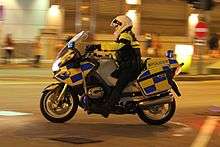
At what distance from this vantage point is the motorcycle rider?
11.1m

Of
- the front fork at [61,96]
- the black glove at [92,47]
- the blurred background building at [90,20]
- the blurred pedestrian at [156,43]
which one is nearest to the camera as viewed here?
the black glove at [92,47]

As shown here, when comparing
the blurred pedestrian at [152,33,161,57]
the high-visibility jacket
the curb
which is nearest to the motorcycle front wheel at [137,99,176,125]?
the high-visibility jacket

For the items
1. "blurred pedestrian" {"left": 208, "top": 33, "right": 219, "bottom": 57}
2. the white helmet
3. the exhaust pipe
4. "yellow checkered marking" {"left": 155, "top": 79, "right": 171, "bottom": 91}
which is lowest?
"blurred pedestrian" {"left": 208, "top": 33, "right": 219, "bottom": 57}

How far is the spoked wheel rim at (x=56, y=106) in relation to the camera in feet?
37.2

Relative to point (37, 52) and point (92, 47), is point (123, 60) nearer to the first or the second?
point (92, 47)

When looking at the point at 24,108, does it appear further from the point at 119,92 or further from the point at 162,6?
the point at 162,6

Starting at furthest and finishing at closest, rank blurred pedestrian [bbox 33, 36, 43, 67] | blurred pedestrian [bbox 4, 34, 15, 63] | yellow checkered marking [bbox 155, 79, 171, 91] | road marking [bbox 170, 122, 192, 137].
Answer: blurred pedestrian [bbox 4, 34, 15, 63], blurred pedestrian [bbox 33, 36, 43, 67], yellow checkered marking [bbox 155, 79, 171, 91], road marking [bbox 170, 122, 192, 137]

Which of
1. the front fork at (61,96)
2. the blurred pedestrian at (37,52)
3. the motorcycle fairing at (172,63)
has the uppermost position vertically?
the motorcycle fairing at (172,63)

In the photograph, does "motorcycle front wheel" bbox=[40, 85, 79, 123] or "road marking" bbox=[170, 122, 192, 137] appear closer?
"road marking" bbox=[170, 122, 192, 137]

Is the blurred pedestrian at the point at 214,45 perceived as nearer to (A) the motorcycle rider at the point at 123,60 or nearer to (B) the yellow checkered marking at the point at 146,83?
(B) the yellow checkered marking at the point at 146,83

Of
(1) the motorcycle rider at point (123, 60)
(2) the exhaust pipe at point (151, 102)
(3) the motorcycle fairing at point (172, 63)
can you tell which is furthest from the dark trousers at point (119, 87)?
(3) the motorcycle fairing at point (172, 63)

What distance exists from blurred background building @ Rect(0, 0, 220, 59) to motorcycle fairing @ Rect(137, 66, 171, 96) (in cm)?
2101

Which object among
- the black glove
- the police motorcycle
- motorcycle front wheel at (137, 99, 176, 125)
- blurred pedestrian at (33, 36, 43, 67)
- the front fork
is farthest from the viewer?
blurred pedestrian at (33, 36, 43, 67)

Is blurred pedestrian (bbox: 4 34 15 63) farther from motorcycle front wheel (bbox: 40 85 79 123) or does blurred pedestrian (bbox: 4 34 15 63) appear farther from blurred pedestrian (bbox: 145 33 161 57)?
motorcycle front wheel (bbox: 40 85 79 123)
